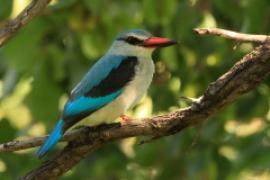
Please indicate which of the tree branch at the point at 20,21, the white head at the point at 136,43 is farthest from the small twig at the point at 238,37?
the white head at the point at 136,43

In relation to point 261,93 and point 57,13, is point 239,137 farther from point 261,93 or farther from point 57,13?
point 57,13

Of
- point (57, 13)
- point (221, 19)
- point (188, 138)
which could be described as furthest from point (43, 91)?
point (221, 19)

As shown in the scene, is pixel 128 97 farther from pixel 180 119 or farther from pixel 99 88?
pixel 180 119

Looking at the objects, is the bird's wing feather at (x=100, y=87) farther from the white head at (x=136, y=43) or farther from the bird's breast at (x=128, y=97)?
the white head at (x=136, y=43)

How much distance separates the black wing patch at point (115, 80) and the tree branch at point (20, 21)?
92 centimetres

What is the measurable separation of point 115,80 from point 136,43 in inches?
18.2

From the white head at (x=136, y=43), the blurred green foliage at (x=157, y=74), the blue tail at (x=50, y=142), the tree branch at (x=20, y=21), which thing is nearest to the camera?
the tree branch at (x=20, y=21)

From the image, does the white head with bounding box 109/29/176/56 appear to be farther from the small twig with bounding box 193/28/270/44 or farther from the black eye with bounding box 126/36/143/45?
the small twig with bounding box 193/28/270/44

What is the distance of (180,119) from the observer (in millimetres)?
4367

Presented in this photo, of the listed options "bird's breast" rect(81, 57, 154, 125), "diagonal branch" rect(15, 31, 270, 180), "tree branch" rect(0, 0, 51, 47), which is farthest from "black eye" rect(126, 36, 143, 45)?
"tree branch" rect(0, 0, 51, 47)

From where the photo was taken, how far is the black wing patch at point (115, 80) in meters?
5.23

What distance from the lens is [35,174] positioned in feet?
14.4

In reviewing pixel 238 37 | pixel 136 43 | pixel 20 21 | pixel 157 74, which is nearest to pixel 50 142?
pixel 20 21

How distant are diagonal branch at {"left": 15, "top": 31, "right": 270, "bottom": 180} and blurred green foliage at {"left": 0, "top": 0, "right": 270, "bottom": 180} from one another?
50.0 inches
